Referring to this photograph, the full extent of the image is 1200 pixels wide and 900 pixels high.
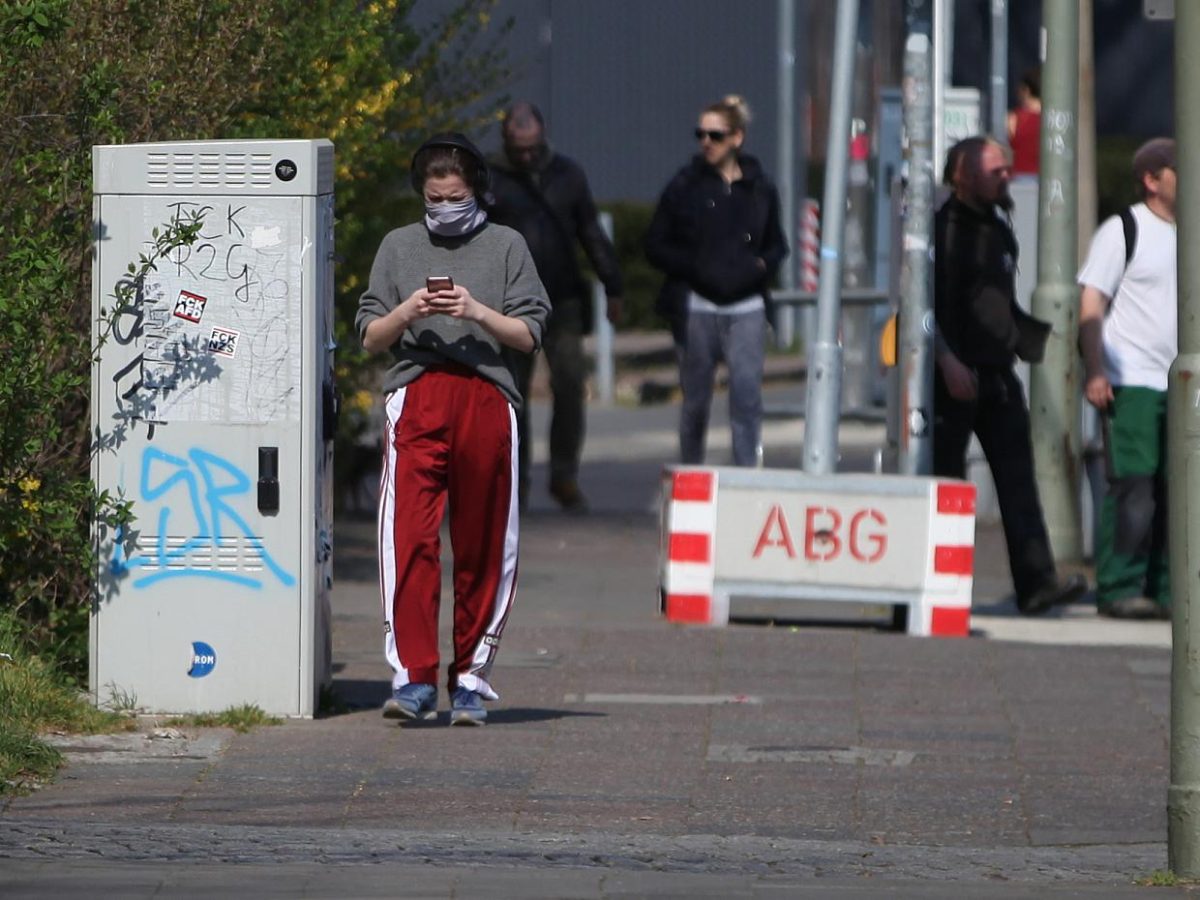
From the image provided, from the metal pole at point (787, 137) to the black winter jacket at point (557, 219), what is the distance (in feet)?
41.7

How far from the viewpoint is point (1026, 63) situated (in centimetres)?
3153

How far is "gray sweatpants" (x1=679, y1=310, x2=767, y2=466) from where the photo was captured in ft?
39.9

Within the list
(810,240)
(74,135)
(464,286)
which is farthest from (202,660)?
(810,240)

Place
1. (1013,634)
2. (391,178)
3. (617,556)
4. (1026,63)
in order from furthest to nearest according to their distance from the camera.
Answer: (1026,63)
(617,556)
(391,178)
(1013,634)

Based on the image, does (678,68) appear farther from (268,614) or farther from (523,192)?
(268,614)

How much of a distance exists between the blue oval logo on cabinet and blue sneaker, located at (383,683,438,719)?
1.75ft

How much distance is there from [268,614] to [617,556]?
15.6ft

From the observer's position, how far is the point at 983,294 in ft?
34.0

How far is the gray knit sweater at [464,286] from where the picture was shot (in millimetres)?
7398

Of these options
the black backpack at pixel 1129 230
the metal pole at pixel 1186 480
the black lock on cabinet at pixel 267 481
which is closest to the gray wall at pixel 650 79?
the black backpack at pixel 1129 230

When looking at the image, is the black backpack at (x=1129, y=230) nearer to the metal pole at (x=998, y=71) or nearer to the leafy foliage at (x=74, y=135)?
the leafy foliage at (x=74, y=135)

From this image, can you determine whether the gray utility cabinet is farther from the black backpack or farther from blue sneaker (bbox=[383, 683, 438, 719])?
the black backpack

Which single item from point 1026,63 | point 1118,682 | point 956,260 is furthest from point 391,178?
point 1026,63

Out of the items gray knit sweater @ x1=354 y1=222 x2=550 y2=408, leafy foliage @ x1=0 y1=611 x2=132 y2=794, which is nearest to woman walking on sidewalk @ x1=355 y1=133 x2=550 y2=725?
gray knit sweater @ x1=354 y1=222 x2=550 y2=408
